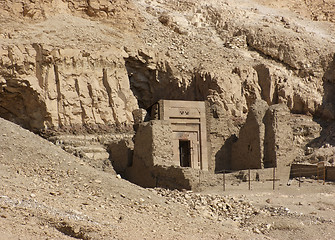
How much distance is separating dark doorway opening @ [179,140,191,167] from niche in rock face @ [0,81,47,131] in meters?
6.35

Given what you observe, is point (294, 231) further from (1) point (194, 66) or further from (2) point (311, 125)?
(1) point (194, 66)

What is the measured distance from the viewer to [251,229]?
14883 mm

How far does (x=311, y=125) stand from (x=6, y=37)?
15.5m

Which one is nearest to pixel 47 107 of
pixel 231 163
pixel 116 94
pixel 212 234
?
pixel 116 94

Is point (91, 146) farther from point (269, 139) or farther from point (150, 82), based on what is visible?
point (150, 82)

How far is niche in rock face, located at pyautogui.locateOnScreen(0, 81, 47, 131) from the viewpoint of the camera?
86.6ft

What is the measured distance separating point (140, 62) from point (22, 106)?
22.0 feet

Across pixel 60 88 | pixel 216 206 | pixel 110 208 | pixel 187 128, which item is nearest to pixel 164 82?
pixel 187 128

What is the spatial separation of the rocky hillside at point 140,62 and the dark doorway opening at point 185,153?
230cm

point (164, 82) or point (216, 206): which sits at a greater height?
point (164, 82)

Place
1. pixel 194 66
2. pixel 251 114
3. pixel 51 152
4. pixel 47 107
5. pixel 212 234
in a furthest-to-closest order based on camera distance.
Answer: pixel 194 66
pixel 47 107
pixel 251 114
pixel 51 152
pixel 212 234

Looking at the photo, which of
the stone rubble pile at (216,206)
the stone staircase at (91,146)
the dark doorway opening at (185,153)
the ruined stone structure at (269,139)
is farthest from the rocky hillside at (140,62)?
the stone rubble pile at (216,206)

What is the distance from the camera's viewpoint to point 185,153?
88.6ft

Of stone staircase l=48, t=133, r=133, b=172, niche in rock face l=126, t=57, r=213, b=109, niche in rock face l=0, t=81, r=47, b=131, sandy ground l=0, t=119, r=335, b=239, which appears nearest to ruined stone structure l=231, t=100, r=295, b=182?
sandy ground l=0, t=119, r=335, b=239
